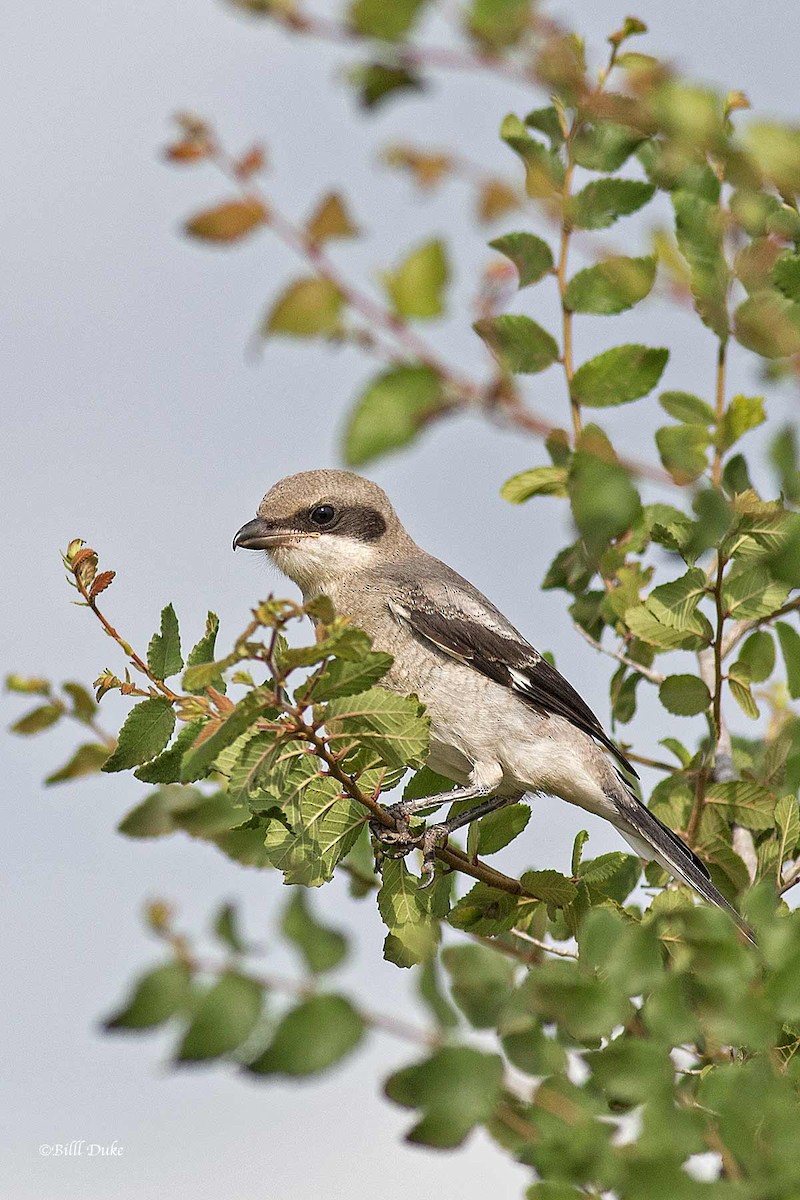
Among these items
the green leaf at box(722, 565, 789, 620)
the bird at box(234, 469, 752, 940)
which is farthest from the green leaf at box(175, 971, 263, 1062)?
the bird at box(234, 469, 752, 940)

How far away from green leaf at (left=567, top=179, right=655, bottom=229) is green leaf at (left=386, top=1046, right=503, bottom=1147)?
143cm

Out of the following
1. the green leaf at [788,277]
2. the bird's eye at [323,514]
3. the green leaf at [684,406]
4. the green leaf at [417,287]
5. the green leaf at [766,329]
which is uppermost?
the bird's eye at [323,514]

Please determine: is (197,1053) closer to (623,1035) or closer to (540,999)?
(540,999)

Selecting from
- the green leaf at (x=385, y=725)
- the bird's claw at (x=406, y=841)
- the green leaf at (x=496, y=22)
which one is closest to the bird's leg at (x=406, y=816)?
the bird's claw at (x=406, y=841)

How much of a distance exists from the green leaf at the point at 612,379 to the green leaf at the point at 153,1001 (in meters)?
1.06

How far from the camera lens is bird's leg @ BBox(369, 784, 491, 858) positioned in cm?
341

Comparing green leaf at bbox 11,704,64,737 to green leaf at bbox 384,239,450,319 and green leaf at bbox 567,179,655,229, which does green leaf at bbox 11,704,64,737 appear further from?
green leaf at bbox 384,239,450,319

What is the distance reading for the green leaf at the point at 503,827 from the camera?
11.2 ft

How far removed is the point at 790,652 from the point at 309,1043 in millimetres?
2638

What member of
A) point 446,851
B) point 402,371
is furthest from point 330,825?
point 402,371

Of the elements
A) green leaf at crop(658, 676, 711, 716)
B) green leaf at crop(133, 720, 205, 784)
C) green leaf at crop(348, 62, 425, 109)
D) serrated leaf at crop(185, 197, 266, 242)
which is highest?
green leaf at crop(658, 676, 711, 716)

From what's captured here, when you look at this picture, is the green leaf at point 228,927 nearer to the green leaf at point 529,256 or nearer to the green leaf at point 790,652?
the green leaf at point 529,256

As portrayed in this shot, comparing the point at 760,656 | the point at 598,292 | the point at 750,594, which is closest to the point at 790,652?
the point at 760,656

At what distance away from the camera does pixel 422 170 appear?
140 centimetres
